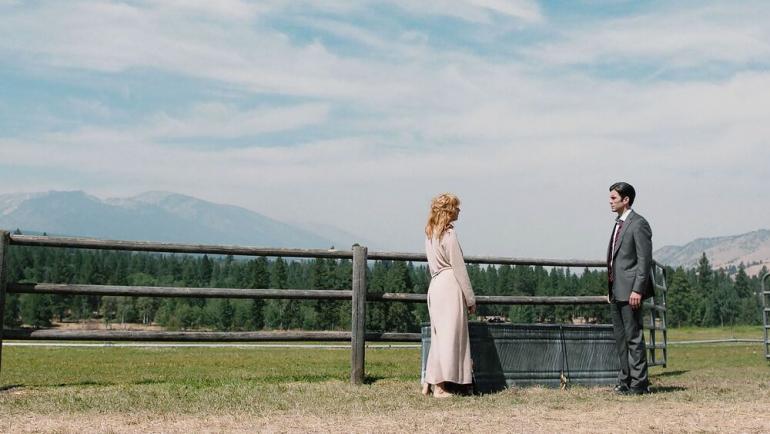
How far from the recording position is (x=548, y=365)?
10.4m

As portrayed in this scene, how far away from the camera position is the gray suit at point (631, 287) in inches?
383

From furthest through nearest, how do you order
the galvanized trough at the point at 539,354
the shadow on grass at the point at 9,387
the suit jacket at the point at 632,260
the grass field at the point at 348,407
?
1. the galvanized trough at the point at 539,354
2. the suit jacket at the point at 632,260
3. the shadow on grass at the point at 9,387
4. the grass field at the point at 348,407

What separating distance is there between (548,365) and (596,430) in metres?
3.51

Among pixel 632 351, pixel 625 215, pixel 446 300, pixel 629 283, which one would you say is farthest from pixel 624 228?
pixel 446 300

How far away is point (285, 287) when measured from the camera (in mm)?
62312

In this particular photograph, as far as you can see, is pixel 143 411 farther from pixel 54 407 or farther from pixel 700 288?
pixel 700 288

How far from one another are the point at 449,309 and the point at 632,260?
90.5 inches

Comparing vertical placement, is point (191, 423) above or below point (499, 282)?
below

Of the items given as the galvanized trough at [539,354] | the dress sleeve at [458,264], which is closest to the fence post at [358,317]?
the galvanized trough at [539,354]

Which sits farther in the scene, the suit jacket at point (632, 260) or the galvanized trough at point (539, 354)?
the galvanized trough at point (539, 354)

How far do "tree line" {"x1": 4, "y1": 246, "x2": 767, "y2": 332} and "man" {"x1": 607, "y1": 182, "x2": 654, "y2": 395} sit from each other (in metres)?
2.40

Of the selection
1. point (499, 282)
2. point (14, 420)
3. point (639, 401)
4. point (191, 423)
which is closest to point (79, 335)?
point (14, 420)

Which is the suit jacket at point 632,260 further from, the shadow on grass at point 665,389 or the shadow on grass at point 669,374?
the shadow on grass at point 669,374

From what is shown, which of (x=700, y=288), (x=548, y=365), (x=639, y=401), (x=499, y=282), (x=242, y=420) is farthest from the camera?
(x=700, y=288)
